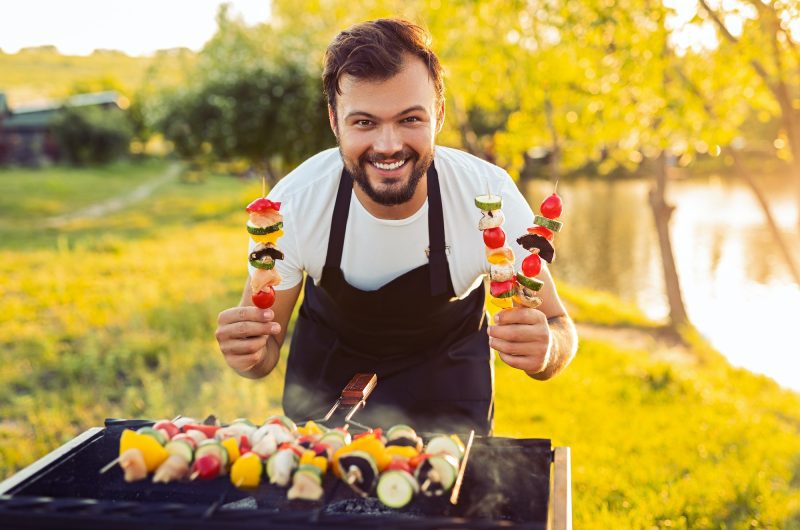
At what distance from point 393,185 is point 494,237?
2.18 feet

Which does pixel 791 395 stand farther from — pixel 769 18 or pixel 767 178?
pixel 767 178

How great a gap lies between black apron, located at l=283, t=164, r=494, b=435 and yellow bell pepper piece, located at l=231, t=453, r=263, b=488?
51.6 inches

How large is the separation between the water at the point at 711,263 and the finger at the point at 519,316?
1013 centimetres

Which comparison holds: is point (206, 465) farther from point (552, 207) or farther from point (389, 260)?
point (389, 260)

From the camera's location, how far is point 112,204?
30.6m

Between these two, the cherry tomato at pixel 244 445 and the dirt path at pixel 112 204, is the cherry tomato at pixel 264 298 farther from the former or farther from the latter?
the dirt path at pixel 112 204

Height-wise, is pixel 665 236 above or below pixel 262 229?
above

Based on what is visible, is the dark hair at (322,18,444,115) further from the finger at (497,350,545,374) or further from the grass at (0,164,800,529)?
the grass at (0,164,800,529)

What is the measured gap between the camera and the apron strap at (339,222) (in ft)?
11.0

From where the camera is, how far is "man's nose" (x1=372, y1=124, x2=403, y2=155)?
9.87 ft

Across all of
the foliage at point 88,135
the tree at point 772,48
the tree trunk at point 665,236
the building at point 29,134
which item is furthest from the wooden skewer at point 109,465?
the building at point 29,134

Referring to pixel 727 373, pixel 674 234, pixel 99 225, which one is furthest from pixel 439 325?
pixel 674 234

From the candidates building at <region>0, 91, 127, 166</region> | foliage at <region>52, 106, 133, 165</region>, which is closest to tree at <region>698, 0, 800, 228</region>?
foliage at <region>52, 106, 133, 165</region>

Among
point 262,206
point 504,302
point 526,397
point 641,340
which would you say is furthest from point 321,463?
point 641,340
